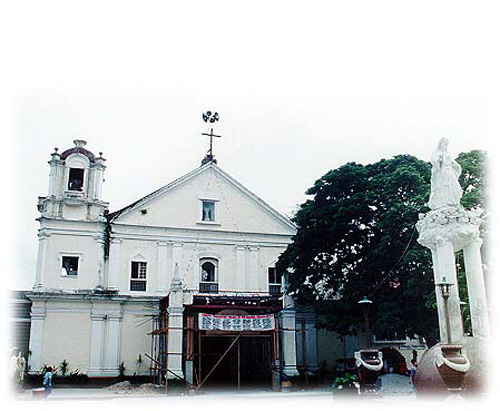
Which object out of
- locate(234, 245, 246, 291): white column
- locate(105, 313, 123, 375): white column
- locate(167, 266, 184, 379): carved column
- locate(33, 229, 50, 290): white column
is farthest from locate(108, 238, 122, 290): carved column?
locate(234, 245, 246, 291): white column

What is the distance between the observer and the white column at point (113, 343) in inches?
992

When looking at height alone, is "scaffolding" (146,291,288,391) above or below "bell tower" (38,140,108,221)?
below

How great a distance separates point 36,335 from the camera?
24.5m

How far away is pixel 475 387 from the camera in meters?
11.5

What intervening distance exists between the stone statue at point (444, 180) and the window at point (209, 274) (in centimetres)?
1540

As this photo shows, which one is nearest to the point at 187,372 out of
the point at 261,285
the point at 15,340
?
the point at 261,285

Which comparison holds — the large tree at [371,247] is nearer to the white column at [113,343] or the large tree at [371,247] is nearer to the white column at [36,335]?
the white column at [113,343]

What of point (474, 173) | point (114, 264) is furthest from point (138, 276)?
point (474, 173)

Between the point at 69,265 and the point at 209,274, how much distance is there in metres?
6.78

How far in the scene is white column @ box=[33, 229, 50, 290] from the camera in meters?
25.2

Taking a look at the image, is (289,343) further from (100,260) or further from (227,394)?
(100,260)

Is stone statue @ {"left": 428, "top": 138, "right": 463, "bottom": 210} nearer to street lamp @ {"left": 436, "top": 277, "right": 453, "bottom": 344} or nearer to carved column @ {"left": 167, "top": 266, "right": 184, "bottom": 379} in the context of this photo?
street lamp @ {"left": 436, "top": 277, "right": 453, "bottom": 344}

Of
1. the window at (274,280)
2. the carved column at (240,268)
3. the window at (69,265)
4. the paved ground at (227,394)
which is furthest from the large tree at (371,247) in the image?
the window at (69,265)

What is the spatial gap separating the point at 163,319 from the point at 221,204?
7.17 metres
